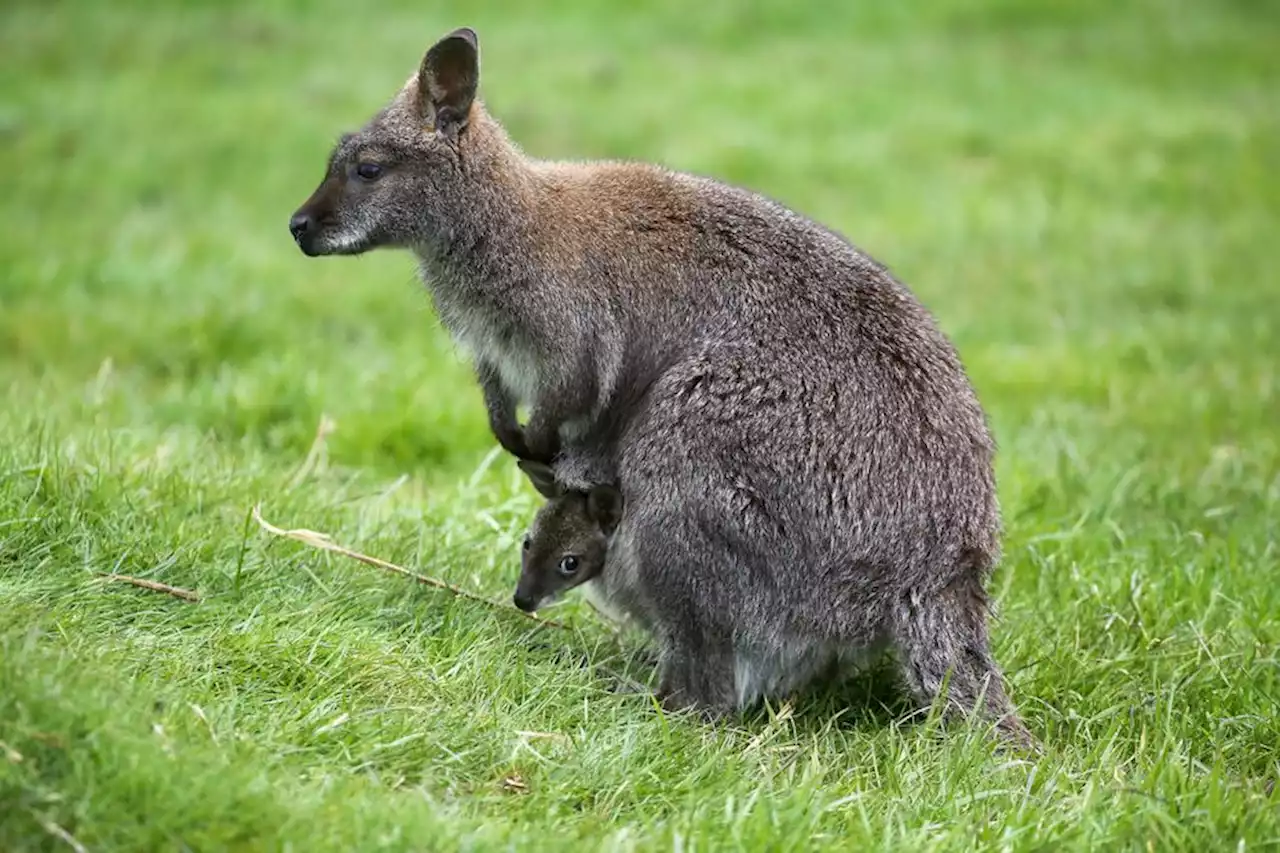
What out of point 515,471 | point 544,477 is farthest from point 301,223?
point 515,471

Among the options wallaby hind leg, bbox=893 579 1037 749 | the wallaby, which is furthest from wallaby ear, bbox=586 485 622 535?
wallaby hind leg, bbox=893 579 1037 749

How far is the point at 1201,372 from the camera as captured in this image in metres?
8.26

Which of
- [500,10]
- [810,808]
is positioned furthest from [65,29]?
[810,808]

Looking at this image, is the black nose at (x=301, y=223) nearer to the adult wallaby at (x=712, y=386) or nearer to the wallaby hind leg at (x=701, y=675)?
the adult wallaby at (x=712, y=386)

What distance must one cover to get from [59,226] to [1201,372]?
7236 mm

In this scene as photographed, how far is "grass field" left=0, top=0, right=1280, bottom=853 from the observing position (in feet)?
11.8

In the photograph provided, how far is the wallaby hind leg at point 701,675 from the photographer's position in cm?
445

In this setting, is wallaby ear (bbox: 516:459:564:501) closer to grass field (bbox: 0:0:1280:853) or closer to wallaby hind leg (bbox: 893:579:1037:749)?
grass field (bbox: 0:0:1280:853)

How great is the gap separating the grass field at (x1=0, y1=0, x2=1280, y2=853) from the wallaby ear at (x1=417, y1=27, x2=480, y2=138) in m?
0.69

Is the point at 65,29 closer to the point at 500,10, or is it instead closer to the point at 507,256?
the point at 500,10

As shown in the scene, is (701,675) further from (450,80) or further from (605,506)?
(450,80)

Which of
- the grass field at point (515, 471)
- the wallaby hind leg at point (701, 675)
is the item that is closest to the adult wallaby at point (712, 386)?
the wallaby hind leg at point (701, 675)

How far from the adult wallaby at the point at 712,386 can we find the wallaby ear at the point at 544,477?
44 mm

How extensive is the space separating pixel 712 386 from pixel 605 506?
61 centimetres
